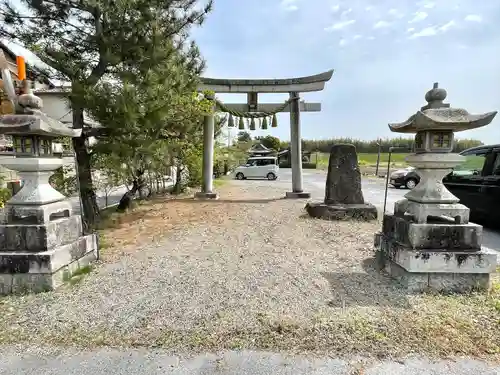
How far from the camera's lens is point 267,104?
900cm

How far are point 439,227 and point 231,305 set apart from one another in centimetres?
200

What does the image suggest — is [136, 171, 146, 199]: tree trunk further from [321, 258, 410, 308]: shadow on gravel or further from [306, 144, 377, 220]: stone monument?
[321, 258, 410, 308]: shadow on gravel

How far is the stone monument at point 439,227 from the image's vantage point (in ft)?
8.90

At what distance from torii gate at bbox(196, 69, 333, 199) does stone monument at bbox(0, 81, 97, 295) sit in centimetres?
557

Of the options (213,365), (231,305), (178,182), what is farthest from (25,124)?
(178,182)

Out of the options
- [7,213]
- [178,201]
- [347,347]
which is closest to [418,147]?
[347,347]

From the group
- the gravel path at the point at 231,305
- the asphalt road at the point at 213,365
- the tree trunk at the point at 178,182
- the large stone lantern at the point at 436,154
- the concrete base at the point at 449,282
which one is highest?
the large stone lantern at the point at 436,154

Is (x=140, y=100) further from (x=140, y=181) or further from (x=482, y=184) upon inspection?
(x=482, y=184)

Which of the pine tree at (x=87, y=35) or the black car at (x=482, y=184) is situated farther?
the black car at (x=482, y=184)

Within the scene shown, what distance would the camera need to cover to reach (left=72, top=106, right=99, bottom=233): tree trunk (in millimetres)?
4773

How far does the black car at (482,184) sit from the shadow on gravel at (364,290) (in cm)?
342

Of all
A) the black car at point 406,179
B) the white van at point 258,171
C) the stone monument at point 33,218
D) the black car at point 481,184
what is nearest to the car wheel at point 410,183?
the black car at point 406,179

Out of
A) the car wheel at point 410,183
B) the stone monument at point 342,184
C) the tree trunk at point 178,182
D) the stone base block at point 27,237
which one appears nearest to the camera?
the stone base block at point 27,237

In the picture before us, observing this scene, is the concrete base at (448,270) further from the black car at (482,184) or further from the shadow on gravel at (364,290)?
the black car at (482,184)
